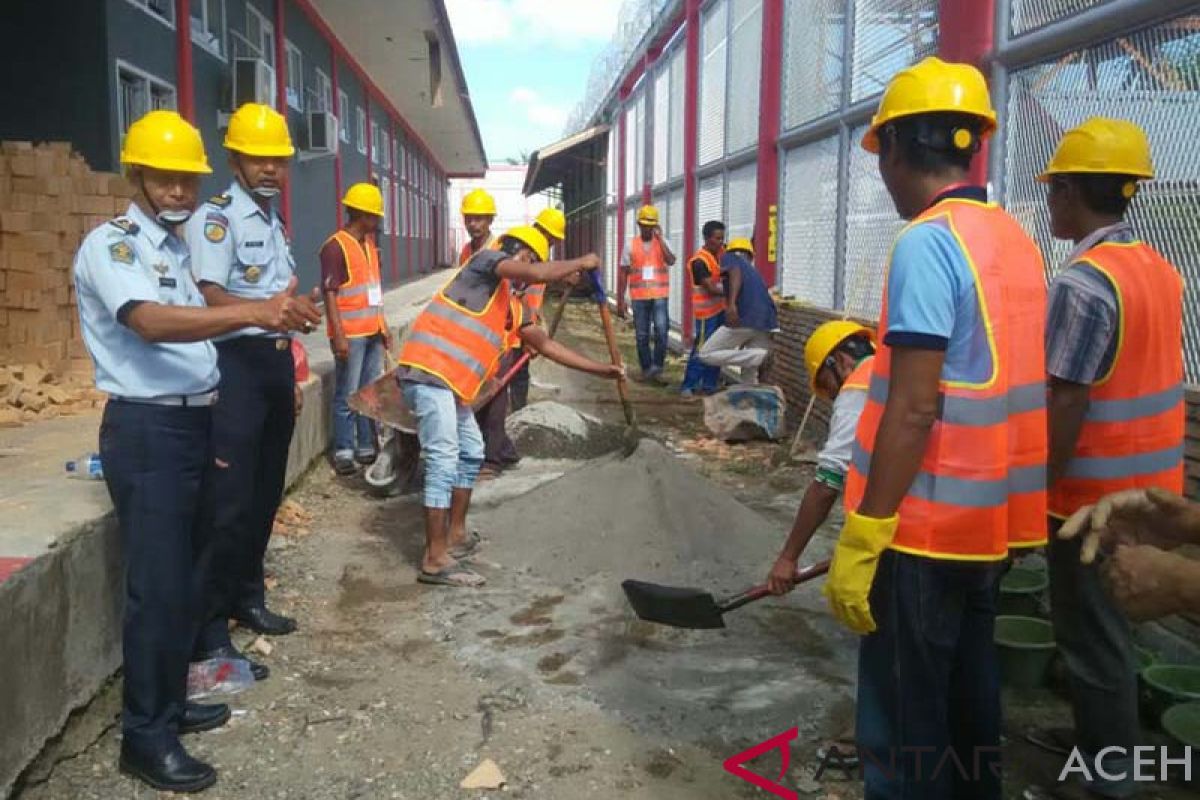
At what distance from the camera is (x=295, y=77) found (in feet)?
44.0

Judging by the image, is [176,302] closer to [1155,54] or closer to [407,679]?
[407,679]

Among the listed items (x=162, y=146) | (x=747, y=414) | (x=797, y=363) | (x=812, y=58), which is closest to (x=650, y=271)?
(x=797, y=363)

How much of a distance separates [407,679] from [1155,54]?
13.1 feet

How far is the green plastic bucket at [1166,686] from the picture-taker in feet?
11.3

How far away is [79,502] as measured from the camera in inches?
139

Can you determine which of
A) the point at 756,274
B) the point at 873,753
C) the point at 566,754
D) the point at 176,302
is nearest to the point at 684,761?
the point at 566,754

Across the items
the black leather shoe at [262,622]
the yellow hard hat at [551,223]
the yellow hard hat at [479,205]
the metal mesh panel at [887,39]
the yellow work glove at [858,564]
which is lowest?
the black leather shoe at [262,622]

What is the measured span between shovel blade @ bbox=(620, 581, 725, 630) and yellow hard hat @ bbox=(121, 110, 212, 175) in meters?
2.19

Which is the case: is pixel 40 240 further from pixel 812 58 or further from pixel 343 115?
pixel 343 115

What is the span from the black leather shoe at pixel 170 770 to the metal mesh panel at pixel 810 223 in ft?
21.7

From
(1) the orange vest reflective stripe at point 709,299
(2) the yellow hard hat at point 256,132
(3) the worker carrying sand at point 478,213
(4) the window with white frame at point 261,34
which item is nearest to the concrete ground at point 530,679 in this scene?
(3) the worker carrying sand at point 478,213

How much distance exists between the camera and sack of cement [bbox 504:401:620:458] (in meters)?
7.63

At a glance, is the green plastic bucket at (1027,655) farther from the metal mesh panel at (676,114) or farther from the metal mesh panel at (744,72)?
the metal mesh panel at (676,114)

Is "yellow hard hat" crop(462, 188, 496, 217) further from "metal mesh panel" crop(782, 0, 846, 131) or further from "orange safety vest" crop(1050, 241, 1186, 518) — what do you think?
"orange safety vest" crop(1050, 241, 1186, 518)
